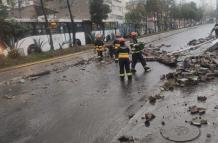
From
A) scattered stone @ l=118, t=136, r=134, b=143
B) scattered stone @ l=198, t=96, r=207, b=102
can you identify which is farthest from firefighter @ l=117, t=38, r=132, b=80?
scattered stone @ l=118, t=136, r=134, b=143

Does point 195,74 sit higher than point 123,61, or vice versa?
point 123,61

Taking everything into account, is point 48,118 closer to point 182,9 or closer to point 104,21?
point 104,21

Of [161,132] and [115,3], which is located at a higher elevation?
[115,3]

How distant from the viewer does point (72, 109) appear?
8305mm

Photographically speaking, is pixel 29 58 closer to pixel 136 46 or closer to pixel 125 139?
pixel 136 46

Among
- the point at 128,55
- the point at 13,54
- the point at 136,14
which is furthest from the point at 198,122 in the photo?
the point at 136,14

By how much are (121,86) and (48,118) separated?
3963 mm

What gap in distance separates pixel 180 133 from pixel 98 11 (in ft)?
127

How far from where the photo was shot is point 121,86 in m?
11.1

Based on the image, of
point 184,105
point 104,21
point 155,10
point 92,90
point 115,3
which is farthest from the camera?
point 115,3

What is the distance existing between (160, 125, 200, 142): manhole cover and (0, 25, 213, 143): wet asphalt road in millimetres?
998

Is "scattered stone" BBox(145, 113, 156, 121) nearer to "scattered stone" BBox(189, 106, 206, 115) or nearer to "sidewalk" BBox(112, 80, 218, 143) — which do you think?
"sidewalk" BBox(112, 80, 218, 143)

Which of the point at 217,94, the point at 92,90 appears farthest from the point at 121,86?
the point at 217,94

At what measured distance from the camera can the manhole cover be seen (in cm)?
543
